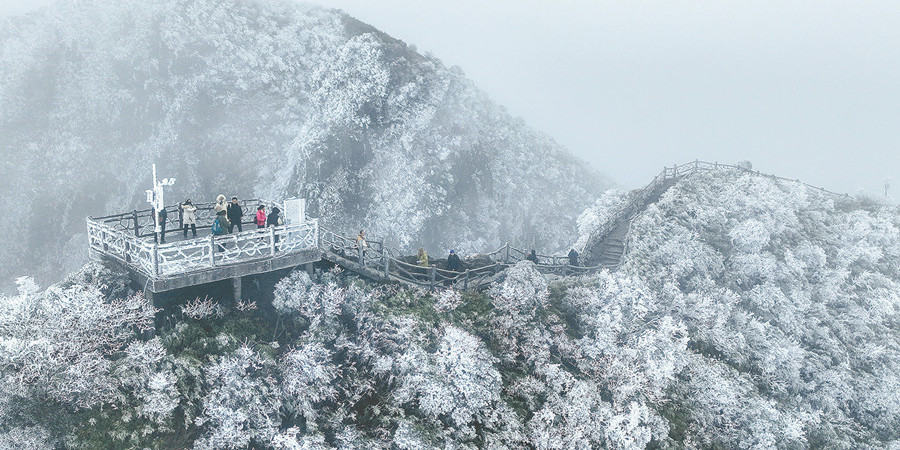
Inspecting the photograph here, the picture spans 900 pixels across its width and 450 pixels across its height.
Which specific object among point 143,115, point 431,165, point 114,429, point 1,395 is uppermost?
point 143,115

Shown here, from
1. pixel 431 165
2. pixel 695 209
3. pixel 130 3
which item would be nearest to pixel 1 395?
pixel 695 209

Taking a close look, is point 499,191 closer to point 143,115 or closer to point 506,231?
point 506,231

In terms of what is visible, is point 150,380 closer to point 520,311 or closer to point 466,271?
point 466,271

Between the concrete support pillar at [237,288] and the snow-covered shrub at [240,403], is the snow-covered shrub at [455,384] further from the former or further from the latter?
the concrete support pillar at [237,288]

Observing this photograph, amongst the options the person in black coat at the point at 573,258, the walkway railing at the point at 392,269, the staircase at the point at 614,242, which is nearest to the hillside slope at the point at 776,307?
the staircase at the point at 614,242

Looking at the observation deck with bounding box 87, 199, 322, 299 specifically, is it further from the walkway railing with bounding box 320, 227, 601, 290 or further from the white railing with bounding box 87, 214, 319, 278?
the walkway railing with bounding box 320, 227, 601, 290

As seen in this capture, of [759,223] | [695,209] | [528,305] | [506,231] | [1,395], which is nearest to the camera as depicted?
[1,395]

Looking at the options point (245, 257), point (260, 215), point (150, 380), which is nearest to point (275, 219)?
point (260, 215)
